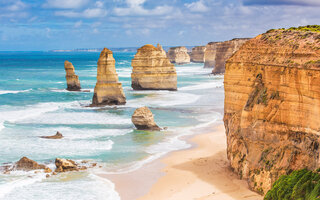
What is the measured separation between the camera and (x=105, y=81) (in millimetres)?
45719

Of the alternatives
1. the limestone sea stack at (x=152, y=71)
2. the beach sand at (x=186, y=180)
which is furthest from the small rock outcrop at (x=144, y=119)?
the limestone sea stack at (x=152, y=71)

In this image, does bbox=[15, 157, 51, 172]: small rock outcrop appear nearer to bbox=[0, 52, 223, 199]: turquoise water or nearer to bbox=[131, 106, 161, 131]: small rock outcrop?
bbox=[0, 52, 223, 199]: turquoise water

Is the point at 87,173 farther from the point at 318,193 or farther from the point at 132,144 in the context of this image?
the point at 318,193

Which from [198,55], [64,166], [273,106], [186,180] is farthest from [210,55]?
[273,106]

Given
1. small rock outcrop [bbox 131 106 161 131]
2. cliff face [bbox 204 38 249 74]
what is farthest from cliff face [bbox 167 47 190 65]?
small rock outcrop [bbox 131 106 161 131]

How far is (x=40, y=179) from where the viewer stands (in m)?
21.4

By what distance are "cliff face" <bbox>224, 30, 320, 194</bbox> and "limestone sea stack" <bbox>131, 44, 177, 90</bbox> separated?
1604 inches

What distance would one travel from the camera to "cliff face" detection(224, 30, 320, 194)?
15383 mm

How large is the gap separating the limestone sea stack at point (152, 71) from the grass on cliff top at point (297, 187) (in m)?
46.8

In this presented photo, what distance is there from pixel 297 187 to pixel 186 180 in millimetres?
7356

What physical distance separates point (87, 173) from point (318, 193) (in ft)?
42.3

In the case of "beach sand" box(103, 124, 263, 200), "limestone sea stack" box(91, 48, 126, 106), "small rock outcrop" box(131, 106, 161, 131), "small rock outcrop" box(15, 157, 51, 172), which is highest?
"limestone sea stack" box(91, 48, 126, 106)

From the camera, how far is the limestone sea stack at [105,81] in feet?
150

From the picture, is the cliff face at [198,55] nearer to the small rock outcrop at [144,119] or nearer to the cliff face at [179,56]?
the cliff face at [179,56]
